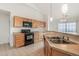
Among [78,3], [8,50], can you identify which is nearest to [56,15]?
[78,3]

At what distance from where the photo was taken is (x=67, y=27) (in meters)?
2.54

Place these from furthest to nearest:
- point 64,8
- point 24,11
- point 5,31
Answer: point 5,31, point 24,11, point 64,8

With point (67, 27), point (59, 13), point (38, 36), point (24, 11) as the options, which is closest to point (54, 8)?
point (59, 13)

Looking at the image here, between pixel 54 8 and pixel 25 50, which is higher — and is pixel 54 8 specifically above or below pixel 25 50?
above

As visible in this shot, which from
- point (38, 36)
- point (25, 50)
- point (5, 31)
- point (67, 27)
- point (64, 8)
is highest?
point (64, 8)

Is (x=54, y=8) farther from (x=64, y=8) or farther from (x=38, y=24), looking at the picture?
(x=38, y=24)

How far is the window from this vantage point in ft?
8.08

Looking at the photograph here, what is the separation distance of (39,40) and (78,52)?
144 centimetres

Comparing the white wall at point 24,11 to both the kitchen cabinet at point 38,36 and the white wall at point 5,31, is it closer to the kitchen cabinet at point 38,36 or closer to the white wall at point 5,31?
the white wall at point 5,31

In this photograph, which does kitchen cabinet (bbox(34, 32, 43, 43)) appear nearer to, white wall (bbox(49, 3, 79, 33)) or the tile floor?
the tile floor

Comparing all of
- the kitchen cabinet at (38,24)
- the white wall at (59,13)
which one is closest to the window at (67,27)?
the white wall at (59,13)

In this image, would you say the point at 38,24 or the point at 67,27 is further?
the point at 38,24

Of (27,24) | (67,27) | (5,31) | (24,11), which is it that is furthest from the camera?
(27,24)

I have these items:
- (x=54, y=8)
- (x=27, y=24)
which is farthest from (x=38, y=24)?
(x=54, y=8)
